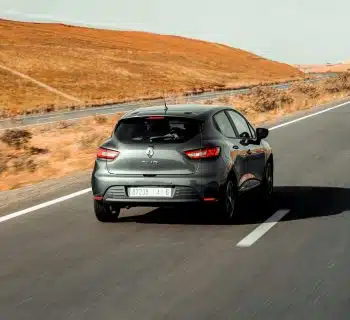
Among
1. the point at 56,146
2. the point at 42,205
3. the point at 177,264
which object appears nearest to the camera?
the point at 177,264

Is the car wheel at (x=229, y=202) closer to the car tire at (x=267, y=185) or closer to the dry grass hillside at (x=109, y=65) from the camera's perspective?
the car tire at (x=267, y=185)

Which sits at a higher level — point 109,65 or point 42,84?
point 42,84

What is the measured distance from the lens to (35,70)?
304 ft

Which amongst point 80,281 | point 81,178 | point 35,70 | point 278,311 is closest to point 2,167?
point 81,178

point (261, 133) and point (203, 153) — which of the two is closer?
point (203, 153)

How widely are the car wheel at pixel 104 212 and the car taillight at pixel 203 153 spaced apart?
1.22 meters

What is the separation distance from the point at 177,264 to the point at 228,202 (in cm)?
237

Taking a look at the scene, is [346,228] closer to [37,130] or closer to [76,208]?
[76,208]

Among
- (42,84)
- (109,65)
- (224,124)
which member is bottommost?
(109,65)

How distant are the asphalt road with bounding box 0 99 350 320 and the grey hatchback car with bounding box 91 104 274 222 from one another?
35 cm

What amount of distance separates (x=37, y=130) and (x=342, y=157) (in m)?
15.6

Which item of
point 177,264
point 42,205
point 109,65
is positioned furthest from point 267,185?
point 109,65

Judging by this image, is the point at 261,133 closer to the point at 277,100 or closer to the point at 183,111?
the point at 183,111

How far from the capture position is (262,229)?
31.9 ft
